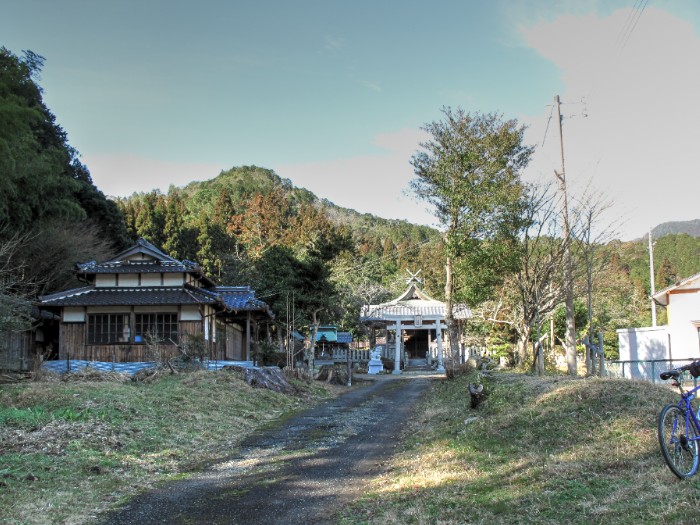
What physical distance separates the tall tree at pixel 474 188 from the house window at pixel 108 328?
36.9ft

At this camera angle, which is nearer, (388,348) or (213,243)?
(388,348)

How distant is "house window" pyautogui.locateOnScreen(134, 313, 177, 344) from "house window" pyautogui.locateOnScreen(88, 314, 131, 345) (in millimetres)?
362

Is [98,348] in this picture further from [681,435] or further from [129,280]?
[681,435]

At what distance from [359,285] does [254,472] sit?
37700 millimetres

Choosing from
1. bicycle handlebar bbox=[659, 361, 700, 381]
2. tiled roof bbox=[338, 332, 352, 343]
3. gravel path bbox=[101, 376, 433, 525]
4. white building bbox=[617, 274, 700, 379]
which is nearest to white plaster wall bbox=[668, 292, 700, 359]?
white building bbox=[617, 274, 700, 379]

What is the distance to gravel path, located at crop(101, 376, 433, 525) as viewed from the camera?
5.90 meters

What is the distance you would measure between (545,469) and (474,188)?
1534 cm

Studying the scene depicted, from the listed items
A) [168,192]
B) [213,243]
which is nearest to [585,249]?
[213,243]

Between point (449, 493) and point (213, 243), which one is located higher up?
point (213, 243)

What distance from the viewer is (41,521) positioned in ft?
18.3

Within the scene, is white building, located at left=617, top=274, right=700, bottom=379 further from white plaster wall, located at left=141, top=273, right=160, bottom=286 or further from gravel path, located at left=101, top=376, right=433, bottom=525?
white plaster wall, located at left=141, top=273, right=160, bottom=286

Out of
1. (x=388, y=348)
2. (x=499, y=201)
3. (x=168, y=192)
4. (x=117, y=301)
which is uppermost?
(x=168, y=192)

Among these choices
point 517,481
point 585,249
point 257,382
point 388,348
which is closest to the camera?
point 517,481

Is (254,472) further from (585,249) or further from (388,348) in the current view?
(388,348)
